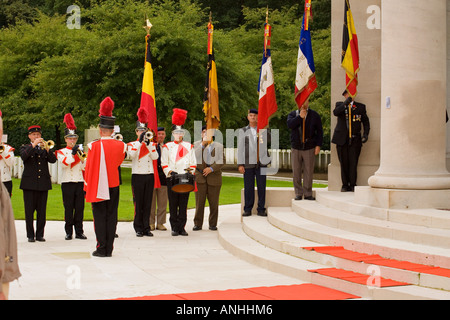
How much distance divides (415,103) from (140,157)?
505cm

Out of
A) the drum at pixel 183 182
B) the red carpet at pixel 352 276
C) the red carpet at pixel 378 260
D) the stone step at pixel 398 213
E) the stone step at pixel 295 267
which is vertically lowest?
the stone step at pixel 295 267

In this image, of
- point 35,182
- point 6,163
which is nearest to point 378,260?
point 35,182

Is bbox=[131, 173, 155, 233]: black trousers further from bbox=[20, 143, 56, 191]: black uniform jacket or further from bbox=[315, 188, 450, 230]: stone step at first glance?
bbox=[315, 188, 450, 230]: stone step

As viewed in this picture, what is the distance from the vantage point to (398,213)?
9781 millimetres

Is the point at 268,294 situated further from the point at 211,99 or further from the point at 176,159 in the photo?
the point at 211,99

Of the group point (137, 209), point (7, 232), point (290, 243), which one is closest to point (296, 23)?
point (137, 209)

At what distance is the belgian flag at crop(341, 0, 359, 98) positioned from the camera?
12477 mm

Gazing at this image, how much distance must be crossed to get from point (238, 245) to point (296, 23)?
32.7m

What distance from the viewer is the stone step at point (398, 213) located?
29.9 ft

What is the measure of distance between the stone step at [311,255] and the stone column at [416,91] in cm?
181

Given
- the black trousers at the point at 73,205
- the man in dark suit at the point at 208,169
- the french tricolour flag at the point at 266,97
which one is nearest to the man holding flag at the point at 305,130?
the french tricolour flag at the point at 266,97

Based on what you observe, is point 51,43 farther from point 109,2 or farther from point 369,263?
point 369,263

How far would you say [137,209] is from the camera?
12727 millimetres

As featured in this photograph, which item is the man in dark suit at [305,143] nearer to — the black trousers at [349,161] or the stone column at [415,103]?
the black trousers at [349,161]
